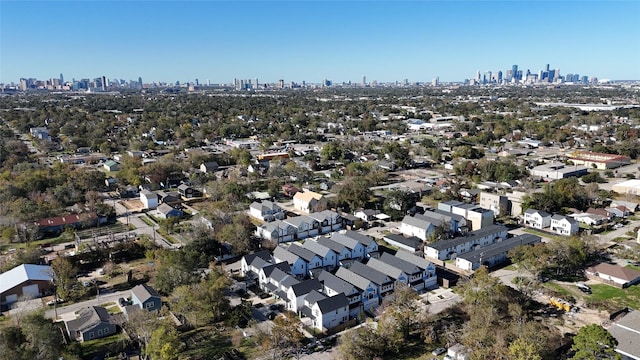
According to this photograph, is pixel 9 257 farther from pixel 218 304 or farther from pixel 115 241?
pixel 218 304

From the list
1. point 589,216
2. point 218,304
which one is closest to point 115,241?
point 218,304

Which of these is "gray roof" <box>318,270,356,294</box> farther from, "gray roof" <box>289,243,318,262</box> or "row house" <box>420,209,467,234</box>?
"row house" <box>420,209,467,234</box>

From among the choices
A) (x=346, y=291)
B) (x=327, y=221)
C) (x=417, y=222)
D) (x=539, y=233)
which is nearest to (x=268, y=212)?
(x=327, y=221)

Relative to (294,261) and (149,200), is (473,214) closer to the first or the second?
(294,261)

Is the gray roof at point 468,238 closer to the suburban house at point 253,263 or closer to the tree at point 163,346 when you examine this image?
the suburban house at point 253,263

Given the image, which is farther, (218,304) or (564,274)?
(564,274)

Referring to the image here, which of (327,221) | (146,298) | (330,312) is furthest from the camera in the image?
(327,221)
